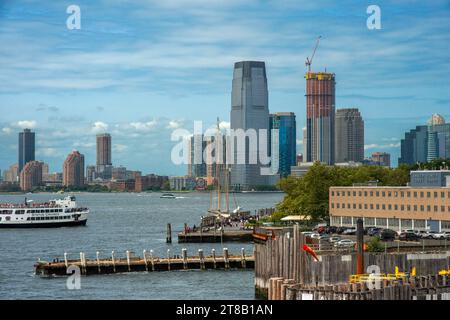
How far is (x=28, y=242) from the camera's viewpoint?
90.1m

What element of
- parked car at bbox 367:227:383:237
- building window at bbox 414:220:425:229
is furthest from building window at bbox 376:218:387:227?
parked car at bbox 367:227:383:237

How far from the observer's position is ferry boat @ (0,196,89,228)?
381 feet

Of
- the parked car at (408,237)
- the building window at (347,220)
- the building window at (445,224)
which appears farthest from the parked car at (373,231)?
the building window at (347,220)

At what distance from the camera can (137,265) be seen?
54.1 metres

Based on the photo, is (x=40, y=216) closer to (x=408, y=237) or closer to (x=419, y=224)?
(x=419, y=224)

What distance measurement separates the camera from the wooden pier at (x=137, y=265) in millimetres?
53031

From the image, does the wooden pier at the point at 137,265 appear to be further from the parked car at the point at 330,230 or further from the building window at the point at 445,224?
the building window at the point at 445,224

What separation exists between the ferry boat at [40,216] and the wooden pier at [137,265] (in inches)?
2465

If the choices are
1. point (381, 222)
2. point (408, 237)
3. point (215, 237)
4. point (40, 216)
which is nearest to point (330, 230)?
point (381, 222)

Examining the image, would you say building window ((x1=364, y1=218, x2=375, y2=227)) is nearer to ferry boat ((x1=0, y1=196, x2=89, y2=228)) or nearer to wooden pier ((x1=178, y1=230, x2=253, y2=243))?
wooden pier ((x1=178, y1=230, x2=253, y2=243))

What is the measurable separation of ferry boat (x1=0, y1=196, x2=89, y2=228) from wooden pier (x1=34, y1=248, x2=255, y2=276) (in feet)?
205
